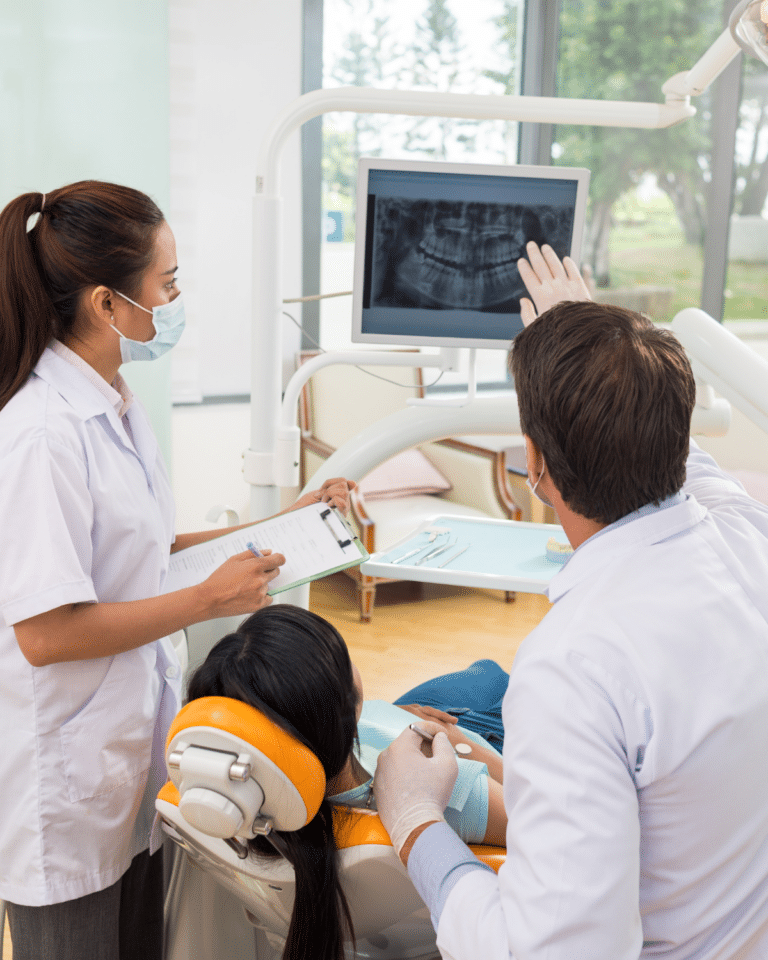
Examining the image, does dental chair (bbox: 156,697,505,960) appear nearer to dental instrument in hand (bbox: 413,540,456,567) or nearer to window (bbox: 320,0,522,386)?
dental instrument in hand (bbox: 413,540,456,567)

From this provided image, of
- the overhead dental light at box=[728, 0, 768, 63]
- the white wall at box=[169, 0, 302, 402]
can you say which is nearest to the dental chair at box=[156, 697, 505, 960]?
the overhead dental light at box=[728, 0, 768, 63]

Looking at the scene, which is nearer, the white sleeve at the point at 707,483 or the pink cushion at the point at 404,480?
the white sleeve at the point at 707,483

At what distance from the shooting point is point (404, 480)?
12.2 feet

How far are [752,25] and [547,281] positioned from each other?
0.49 meters

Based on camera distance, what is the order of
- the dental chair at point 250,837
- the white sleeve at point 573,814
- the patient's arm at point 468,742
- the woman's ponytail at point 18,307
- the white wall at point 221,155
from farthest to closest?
1. the white wall at point 221,155
2. the patient's arm at point 468,742
3. the woman's ponytail at point 18,307
4. the dental chair at point 250,837
5. the white sleeve at point 573,814

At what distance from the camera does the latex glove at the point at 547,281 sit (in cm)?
Result: 136

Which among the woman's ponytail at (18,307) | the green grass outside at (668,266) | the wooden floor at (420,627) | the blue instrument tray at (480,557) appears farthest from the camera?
the green grass outside at (668,266)

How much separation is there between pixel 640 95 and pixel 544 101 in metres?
2.86

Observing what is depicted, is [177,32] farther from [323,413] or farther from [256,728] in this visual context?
[256,728]

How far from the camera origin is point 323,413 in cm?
376

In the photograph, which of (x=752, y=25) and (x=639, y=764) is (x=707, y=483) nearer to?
(x=639, y=764)

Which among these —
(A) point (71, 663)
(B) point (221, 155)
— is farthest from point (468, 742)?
(B) point (221, 155)

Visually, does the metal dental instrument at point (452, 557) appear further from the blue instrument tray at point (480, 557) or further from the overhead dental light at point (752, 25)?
the overhead dental light at point (752, 25)

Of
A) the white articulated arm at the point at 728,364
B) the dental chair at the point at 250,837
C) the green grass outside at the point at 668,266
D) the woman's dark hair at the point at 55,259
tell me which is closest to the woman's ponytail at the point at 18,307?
the woman's dark hair at the point at 55,259
